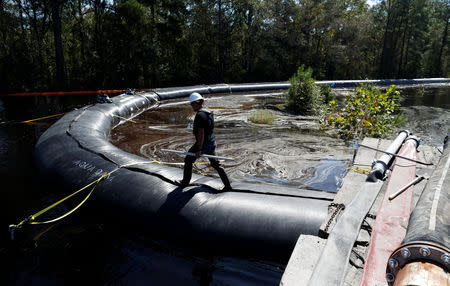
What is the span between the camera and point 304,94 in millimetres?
10859

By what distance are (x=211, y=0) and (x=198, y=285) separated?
71.9 feet

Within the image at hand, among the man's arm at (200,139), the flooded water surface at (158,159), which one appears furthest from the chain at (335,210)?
the man's arm at (200,139)

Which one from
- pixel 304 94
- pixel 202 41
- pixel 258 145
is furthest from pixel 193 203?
pixel 202 41

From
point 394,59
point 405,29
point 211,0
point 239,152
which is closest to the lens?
point 239,152

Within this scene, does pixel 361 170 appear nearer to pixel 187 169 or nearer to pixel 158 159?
pixel 187 169

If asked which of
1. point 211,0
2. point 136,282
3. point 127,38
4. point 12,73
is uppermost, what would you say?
point 211,0

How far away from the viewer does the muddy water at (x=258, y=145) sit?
5172mm

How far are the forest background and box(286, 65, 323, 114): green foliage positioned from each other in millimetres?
10005

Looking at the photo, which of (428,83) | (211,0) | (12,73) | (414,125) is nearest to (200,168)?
(414,125)

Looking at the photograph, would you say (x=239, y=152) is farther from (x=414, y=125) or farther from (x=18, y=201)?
(x=414, y=125)

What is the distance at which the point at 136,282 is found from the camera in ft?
10.1

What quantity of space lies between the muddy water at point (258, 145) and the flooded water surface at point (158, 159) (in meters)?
0.02

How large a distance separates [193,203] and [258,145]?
3.62 m

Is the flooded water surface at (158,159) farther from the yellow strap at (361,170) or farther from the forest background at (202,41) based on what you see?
the forest background at (202,41)
